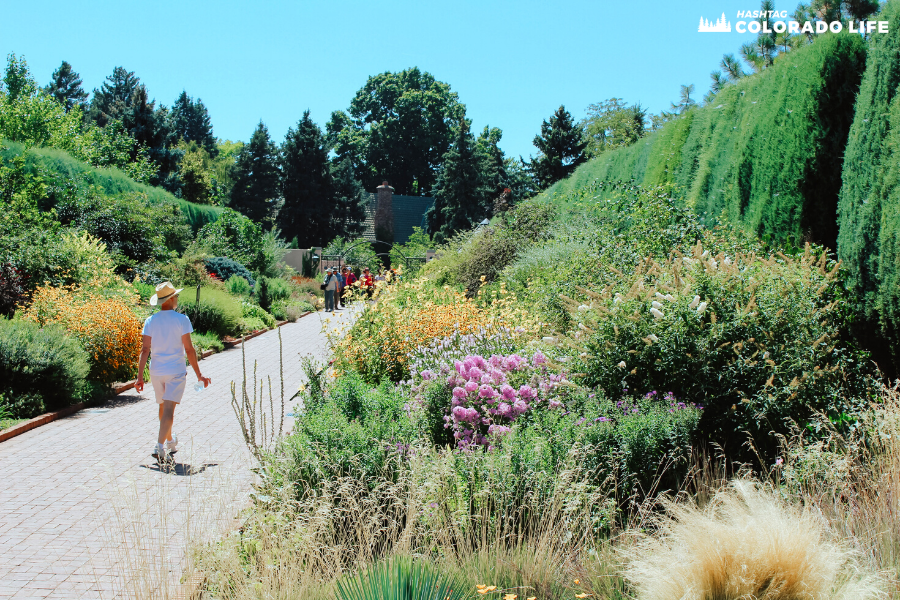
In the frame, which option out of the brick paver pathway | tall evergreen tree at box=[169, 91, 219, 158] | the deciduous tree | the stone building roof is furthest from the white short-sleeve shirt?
tall evergreen tree at box=[169, 91, 219, 158]

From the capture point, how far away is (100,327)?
910 centimetres

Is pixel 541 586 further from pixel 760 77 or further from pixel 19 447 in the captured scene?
pixel 760 77

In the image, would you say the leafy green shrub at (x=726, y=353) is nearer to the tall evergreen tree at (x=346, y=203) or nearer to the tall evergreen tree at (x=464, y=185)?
the tall evergreen tree at (x=464, y=185)

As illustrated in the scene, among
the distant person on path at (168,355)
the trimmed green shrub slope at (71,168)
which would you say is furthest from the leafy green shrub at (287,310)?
the distant person on path at (168,355)

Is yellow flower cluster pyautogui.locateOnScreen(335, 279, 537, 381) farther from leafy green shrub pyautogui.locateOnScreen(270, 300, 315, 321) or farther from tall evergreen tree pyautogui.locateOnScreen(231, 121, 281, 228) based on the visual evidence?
tall evergreen tree pyautogui.locateOnScreen(231, 121, 281, 228)

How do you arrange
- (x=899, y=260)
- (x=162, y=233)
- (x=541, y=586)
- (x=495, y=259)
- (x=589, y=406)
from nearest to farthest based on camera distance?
(x=541, y=586), (x=589, y=406), (x=899, y=260), (x=495, y=259), (x=162, y=233)

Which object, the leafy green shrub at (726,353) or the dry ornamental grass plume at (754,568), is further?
the leafy green shrub at (726,353)

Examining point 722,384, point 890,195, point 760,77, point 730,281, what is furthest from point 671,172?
point 722,384

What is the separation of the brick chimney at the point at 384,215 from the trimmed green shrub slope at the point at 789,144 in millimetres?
42694

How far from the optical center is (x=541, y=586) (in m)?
3.21

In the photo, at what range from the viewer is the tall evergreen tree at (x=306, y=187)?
46.3 m

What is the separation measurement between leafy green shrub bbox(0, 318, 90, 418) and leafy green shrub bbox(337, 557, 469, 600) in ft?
21.0

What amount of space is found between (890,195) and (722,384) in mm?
3211

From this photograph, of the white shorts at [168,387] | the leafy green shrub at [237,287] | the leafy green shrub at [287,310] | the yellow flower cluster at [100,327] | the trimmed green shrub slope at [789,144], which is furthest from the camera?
the leafy green shrub at [287,310]
